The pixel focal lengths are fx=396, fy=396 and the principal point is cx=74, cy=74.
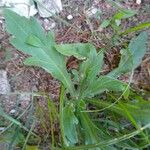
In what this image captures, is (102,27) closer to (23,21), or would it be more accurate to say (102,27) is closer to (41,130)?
(23,21)

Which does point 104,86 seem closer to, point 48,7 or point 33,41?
point 33,41

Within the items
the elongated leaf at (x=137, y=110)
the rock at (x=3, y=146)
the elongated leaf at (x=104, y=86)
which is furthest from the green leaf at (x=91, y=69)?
the rock at (x=3, y=146)

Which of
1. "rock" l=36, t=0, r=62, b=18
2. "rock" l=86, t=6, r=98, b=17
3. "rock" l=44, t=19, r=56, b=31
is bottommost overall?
"rock" l=44, t=19, r=56, b=31

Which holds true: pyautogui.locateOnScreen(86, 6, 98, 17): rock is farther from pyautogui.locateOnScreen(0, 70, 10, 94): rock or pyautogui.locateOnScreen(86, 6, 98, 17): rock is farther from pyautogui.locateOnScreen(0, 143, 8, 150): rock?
pyautogui.locateOnScreen(0, 143, 8, 150): rock

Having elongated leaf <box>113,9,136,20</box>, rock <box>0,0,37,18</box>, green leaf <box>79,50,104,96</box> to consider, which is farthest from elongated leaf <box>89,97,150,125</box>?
rock <box>0,0,37,18</box>

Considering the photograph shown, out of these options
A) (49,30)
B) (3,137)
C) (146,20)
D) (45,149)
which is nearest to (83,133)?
(45,149)
